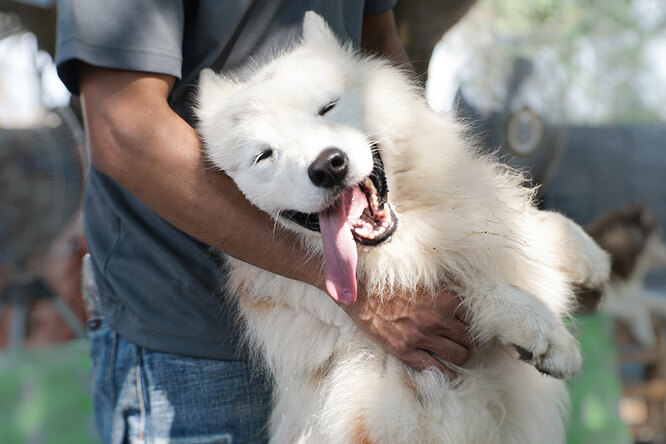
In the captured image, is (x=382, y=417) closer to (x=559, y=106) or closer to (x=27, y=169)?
(x=27, y=169)

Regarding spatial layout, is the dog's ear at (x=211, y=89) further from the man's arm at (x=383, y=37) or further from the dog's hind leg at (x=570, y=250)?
the dog's hind leg at (x=570, y=250)

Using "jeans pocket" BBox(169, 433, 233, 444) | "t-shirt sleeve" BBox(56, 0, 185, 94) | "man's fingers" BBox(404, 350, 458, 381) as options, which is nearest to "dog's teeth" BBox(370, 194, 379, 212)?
"man's fingers" BBox(404, 350, 458, 381)

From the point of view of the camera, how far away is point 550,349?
4.56 ft

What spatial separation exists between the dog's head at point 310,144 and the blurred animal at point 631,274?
12.7 ft

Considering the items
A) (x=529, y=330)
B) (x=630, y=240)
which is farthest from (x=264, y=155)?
(x=630, y=240)

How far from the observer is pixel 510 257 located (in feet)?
5.28

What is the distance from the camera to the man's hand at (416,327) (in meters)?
1.44

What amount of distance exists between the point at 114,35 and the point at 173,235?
545 mm

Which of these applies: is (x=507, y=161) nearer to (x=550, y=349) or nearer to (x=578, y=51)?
(x=550, y=349)

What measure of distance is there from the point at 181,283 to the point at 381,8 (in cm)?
116

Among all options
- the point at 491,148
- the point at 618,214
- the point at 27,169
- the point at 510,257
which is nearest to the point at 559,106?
the point at 618,214

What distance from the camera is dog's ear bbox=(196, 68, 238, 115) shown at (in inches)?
64.3

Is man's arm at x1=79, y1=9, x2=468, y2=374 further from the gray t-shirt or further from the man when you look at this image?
the gray t-shirt

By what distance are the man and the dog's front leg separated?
0.08 metres
